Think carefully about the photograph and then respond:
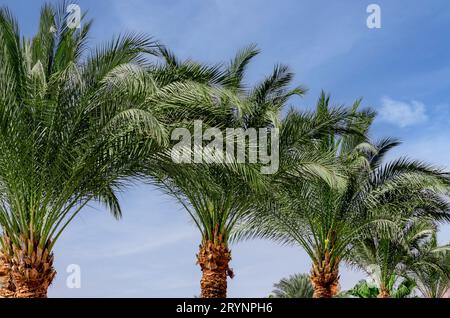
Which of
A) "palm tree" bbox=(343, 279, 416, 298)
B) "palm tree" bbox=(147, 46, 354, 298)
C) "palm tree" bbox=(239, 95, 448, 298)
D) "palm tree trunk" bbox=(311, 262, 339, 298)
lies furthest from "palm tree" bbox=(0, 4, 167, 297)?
"palm tree" bbox=(343, 279, 416, 298)

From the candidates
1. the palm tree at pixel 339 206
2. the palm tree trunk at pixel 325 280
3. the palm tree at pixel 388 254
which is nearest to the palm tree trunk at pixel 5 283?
the palm tree at pixel 339 206

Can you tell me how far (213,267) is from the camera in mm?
15836

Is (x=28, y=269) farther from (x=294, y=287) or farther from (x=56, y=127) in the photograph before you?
(x=294, y=287)

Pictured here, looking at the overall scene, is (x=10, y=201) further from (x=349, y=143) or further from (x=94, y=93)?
(x=349, y=143)

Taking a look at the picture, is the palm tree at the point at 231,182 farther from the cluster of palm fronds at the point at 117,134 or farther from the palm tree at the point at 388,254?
the palm tree at the point at 388,254

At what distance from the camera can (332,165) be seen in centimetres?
1416

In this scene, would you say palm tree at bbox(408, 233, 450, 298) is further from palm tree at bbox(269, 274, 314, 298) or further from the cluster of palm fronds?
the cluster of palm fronds

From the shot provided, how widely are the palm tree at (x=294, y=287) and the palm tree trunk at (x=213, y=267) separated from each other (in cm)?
858

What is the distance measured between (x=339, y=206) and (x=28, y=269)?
10.5m

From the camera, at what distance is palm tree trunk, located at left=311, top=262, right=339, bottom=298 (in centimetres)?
1920

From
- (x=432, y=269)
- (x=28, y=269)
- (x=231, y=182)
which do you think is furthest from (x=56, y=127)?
(x=432, y=269)
